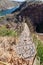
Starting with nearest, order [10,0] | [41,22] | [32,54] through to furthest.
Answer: [32,54]
[41,22]
[10,0]

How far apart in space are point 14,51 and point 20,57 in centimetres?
13

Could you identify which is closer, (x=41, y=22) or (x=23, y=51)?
(x=23, y=51)

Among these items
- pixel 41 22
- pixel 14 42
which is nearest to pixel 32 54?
pixel 14 42

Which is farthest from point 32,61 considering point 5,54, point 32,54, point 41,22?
point 41,22

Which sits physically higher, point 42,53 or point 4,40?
point 4,40

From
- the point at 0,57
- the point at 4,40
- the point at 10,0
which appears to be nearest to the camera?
the point at 0,57

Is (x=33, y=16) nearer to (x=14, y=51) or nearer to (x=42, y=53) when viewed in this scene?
(x=42, y=53)

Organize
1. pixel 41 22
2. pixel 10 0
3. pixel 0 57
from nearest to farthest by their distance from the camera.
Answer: pixel 0 57 → pixel 41 22 → pixel 10 0

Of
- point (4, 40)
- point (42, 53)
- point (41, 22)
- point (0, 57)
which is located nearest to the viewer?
point (0, 57)

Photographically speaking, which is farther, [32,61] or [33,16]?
[33,16]

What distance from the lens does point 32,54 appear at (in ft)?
11.5

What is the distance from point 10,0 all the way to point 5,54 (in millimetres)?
28710

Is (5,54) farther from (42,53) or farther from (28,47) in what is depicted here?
(42,53)

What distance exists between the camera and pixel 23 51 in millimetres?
3465
